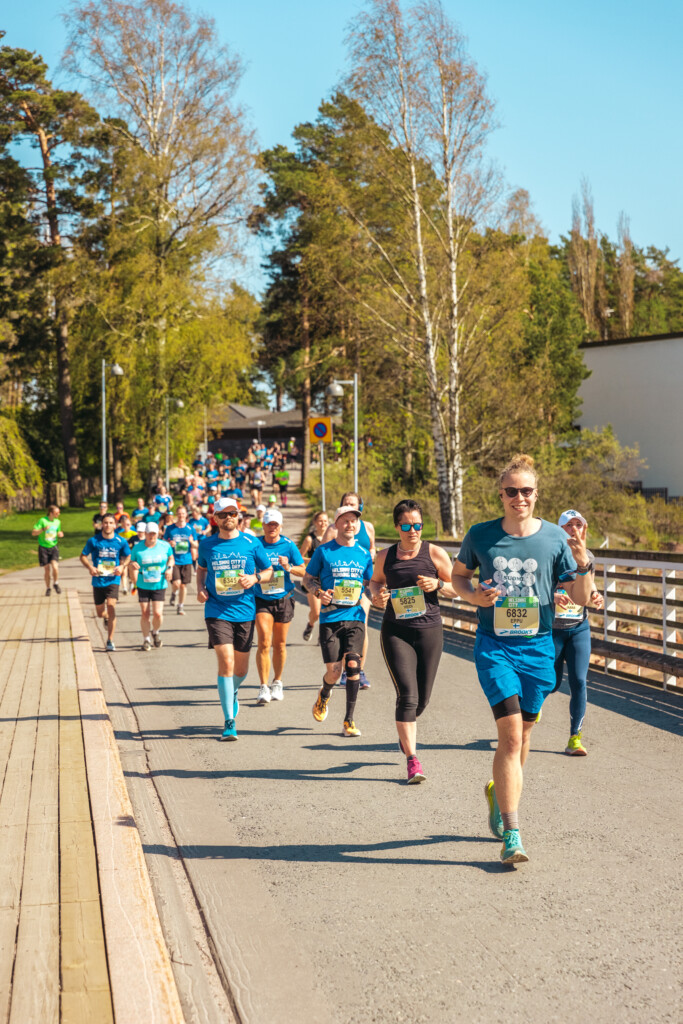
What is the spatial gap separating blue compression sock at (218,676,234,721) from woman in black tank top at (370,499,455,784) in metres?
1.79

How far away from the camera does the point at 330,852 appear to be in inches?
227

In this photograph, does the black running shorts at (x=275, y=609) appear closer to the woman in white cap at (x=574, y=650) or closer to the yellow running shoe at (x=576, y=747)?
the woman in white cap at (x=574, y=650)

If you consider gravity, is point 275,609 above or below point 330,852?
above

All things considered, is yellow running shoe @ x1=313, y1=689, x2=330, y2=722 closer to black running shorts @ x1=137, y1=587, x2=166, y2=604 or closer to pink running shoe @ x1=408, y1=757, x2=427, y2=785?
pink running shoe @ x1=408, y1=757, x2=427, y2=785

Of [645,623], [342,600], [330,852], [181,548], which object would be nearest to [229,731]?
[342,600]

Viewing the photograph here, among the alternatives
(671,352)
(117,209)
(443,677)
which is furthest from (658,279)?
(443,677)

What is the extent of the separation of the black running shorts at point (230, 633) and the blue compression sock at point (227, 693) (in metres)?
0.30

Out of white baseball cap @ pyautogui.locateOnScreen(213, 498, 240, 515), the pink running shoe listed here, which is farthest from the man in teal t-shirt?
the pink running shoe

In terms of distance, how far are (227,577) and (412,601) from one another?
6.98 feet

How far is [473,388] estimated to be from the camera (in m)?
32.7

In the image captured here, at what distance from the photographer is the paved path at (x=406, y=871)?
4.02m

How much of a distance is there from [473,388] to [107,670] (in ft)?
70.7

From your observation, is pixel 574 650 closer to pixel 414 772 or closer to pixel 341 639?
pixel 414 772

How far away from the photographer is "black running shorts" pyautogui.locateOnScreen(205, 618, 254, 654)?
28.9 ft
